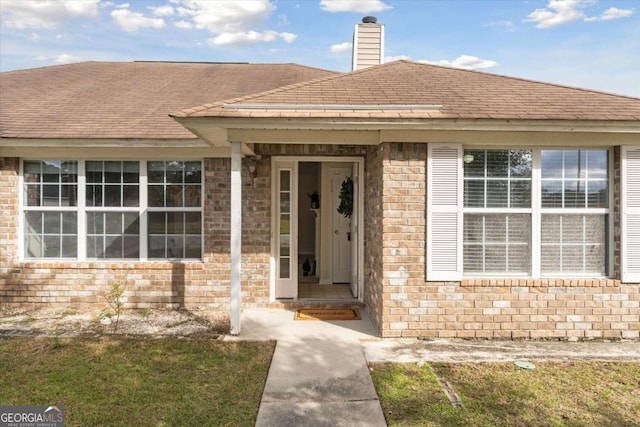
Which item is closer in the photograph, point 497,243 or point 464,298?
point 464,298

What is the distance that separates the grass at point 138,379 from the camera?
330 centimetres

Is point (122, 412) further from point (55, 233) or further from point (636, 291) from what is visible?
point (636, 291)

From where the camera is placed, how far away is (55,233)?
265 inches

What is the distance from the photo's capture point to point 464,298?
16.9 ft

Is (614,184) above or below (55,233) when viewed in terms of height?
above

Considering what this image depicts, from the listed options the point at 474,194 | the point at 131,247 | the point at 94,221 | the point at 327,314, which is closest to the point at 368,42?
the point at 474,194

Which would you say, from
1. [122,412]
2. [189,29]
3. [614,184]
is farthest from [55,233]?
[189,29]

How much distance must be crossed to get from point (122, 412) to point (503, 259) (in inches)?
186

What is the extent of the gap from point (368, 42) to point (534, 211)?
19.7 feet

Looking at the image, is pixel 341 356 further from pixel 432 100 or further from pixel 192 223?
pixel 192 223

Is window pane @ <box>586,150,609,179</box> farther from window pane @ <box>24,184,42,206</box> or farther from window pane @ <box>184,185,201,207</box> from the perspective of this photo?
window pane @ <box>24,184,42,206</box>

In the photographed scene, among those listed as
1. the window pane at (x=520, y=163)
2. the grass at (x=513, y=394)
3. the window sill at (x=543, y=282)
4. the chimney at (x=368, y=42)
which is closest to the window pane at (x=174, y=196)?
the grass at (x=513, y=394)

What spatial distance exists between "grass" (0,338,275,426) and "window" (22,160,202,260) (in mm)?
2030

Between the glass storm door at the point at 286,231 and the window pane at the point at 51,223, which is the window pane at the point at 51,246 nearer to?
the window pane at the point at 51,223
